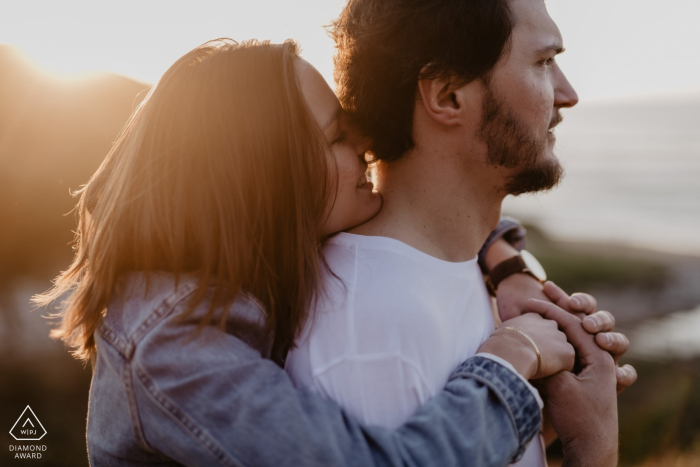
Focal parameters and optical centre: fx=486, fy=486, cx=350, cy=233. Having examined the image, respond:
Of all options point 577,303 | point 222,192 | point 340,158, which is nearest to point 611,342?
point 577,303

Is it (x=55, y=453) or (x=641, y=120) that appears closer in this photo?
(x=55, y=453)

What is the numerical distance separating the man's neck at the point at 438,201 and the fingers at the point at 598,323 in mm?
453

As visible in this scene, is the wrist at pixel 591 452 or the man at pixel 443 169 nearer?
the man at pixel 443 169

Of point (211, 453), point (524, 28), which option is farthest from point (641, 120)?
point (211, 453)

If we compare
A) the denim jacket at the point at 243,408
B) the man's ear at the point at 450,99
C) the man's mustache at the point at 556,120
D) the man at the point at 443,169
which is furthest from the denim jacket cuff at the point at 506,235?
the denim jacket at the point at 243,408

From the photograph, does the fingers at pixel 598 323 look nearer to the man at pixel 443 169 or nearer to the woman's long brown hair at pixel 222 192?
the man at pixel 443 169

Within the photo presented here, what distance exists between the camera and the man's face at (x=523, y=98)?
1.72 meters

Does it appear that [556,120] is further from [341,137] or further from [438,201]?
[341,137]

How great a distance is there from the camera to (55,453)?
4.19 metres

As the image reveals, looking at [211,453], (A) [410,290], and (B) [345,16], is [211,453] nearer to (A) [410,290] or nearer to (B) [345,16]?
(A) [410,290]

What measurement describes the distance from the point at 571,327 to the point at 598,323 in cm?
10

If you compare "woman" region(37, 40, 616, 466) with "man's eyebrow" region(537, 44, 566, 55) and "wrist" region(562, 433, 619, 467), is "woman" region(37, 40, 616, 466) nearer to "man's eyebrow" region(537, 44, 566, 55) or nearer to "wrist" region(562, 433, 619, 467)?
"wrist" region(562, 433, 619, 467)

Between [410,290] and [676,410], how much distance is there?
483cm

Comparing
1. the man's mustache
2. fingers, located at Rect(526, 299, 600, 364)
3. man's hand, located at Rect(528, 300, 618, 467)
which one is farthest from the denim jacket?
the man's mustache
